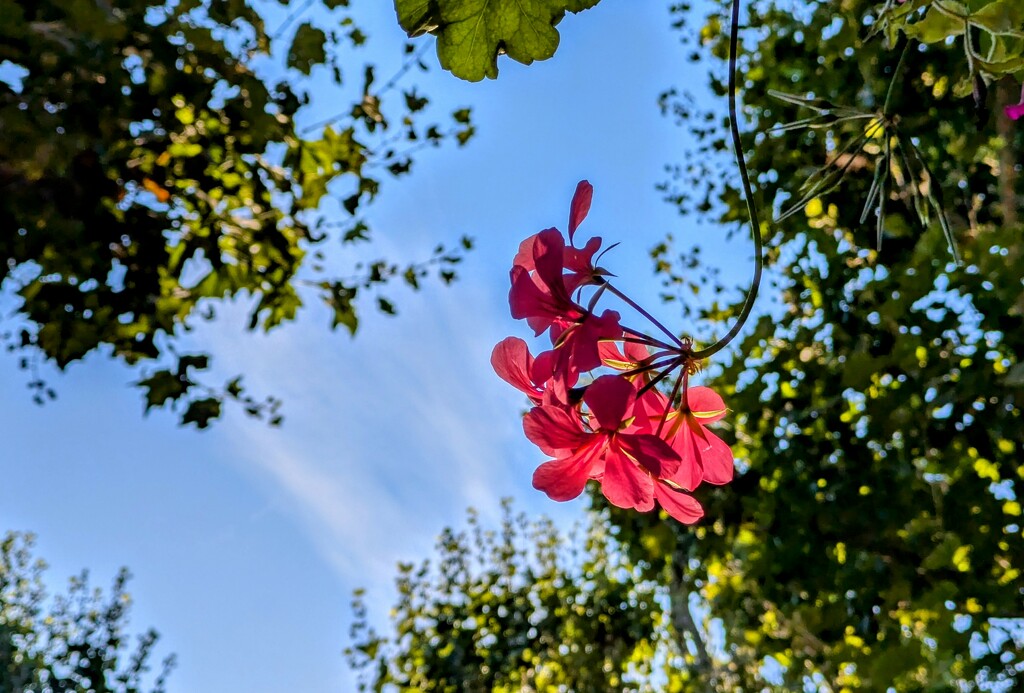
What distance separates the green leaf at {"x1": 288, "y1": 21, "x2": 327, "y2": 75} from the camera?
2785 mm

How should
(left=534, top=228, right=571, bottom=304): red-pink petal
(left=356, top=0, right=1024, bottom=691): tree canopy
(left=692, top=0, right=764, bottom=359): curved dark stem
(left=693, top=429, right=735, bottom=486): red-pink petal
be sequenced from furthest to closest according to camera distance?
1. (left=356, top=0, right=1024, bottom=691): tree canopy
2. (left=693, top=429, right=735, bottom=486): red-pink petal
3. (left=534, top=228, right=571, bottom=304): red-pink petal
4. (left=692, top=0, right=764, bottom=359): curved dark stem

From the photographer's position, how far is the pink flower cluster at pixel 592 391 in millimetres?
597

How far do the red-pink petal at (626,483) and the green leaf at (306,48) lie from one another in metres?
2.57

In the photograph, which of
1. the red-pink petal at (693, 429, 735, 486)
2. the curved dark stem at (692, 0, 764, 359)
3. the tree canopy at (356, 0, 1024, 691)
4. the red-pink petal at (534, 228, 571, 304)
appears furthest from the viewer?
the tree canopy at (356, 0, 1024, 691)

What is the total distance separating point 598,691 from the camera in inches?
255

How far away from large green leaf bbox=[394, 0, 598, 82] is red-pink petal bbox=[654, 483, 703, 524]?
44 centimetres

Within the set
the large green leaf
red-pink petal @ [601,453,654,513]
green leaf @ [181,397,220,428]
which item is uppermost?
green leaf @ [181,397,220,428]

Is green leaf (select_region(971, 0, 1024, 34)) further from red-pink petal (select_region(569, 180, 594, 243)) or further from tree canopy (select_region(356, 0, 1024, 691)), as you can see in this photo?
tree canopy (select_region(356, 0, 1024, 691))

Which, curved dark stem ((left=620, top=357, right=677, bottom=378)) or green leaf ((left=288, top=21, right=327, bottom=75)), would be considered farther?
green leaf ((left=288, top=21, right=327, bottom=75))

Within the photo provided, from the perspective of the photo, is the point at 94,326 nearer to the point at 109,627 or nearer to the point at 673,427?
the point at 673,427

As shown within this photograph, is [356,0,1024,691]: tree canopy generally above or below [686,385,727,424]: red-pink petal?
above

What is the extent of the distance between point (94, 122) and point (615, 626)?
5394mm

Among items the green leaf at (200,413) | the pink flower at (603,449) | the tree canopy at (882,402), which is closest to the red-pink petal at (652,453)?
the pink flower at (603,449)

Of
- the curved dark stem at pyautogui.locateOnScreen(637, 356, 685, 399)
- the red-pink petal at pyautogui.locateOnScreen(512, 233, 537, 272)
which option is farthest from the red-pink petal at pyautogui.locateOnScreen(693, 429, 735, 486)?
the red-pink petal at pyautogui.locateOnScreen(512, 233, 537, 272)
